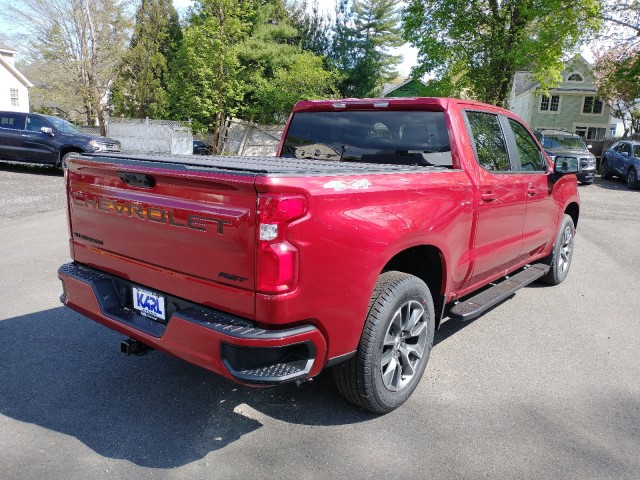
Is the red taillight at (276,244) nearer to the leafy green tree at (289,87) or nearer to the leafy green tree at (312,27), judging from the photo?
the leafy green tree at (289,87)

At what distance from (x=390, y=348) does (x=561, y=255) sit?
12.7ft

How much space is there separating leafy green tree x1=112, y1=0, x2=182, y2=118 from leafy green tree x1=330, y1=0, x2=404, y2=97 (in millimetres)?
11128

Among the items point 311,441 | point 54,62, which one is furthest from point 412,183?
point 54,62

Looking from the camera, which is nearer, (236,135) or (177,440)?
(177,440)

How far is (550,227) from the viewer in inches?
211

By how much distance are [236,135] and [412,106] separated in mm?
22694

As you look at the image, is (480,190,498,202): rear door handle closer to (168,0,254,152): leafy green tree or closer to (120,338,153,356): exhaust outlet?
(120,338,153,356): exhaust outlet

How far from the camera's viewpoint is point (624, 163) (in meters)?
19.3

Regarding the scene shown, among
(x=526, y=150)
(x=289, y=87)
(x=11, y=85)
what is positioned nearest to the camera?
(x=526, y=150)

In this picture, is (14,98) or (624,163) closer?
(624,163)

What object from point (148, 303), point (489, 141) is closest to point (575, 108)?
point (489, 141)

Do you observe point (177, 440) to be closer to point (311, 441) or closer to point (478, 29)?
point (311, 441)

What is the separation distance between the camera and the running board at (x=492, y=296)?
3.70 metres

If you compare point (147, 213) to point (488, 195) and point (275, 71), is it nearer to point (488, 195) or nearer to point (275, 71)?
point (488, 195)
